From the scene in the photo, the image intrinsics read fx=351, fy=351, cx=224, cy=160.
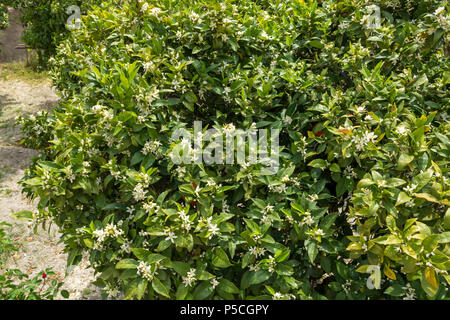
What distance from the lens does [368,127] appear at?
1876mm

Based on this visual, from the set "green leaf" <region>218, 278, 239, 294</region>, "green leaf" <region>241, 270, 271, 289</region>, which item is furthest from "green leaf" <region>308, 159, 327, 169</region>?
"green leaf" <region>218, 278, 239, 294</region>

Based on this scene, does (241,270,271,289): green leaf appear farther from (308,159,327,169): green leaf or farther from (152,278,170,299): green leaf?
(308,159,327,169): green leaf

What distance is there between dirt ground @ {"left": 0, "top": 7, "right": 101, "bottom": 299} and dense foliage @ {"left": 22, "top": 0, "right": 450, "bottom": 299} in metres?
0.58

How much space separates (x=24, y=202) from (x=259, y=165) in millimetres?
3844

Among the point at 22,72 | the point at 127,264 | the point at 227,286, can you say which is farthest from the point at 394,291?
the point at 22,72

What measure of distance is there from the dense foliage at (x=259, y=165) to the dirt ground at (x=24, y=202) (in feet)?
1.90

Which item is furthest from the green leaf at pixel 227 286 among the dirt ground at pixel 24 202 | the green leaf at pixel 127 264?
the dirt ground at pixel 24 202

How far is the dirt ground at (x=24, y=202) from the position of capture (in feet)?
11.3

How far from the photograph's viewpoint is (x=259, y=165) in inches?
70.6

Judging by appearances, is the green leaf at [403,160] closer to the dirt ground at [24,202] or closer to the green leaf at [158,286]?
the green leaf at [158,286]
